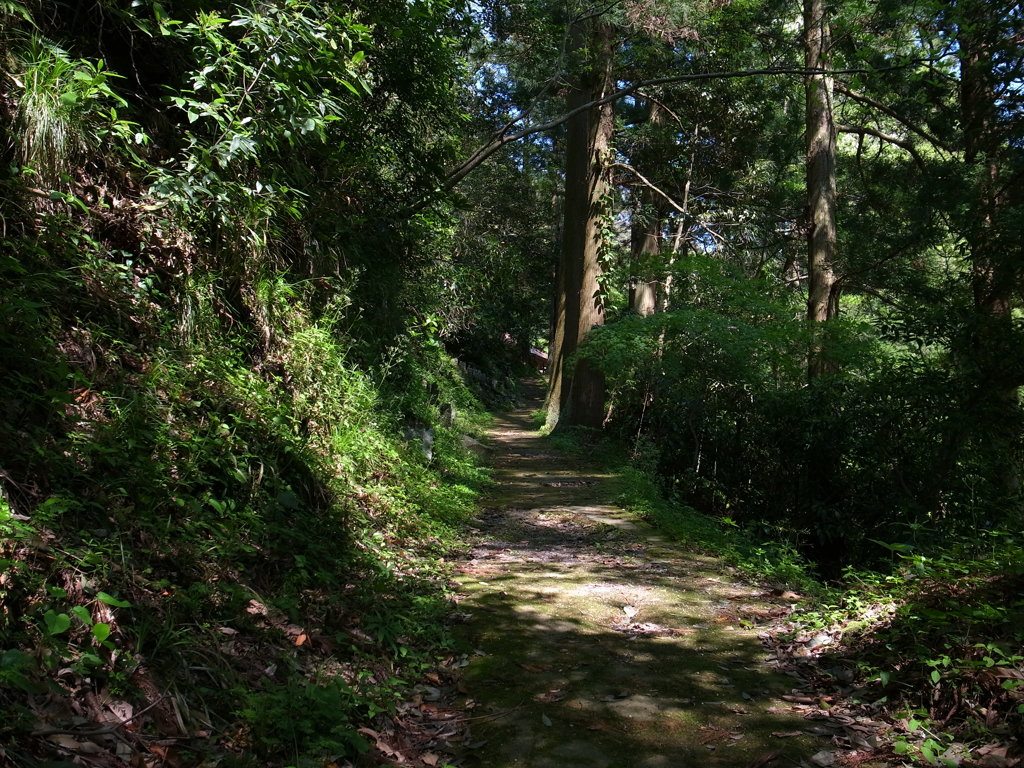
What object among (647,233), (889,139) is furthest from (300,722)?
(889,139)

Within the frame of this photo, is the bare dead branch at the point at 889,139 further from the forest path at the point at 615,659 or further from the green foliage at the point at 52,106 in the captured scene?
the green foliage at the point at 52,106

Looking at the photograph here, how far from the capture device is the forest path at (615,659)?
2.82 metres

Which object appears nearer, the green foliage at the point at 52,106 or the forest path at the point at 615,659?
the forest path at the point at 615,659

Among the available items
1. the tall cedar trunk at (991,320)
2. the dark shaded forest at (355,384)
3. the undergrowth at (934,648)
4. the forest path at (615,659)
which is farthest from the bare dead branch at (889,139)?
the undergrowth at (934,648)

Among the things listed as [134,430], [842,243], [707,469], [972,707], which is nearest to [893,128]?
[842,243]

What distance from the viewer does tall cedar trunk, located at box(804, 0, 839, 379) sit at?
12.4 m

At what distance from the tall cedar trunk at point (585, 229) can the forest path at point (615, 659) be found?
687cm

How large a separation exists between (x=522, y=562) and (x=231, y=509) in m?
2.79

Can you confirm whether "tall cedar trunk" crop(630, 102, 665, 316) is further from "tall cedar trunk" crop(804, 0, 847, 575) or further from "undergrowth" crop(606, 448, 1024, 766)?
"undergrowth" crop(606, 448, 1024, 766)

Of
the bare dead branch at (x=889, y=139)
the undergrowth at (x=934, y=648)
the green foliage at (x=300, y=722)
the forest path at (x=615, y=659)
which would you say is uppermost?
the bare dead branch at (x=889, y=139)

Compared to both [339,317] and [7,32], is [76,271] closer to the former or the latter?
[7,32]

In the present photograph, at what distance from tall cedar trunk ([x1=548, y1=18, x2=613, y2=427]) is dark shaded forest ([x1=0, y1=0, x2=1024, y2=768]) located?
0.73 feet

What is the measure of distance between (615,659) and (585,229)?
10959mm

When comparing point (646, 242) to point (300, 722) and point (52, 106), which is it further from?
point (300, 722)
